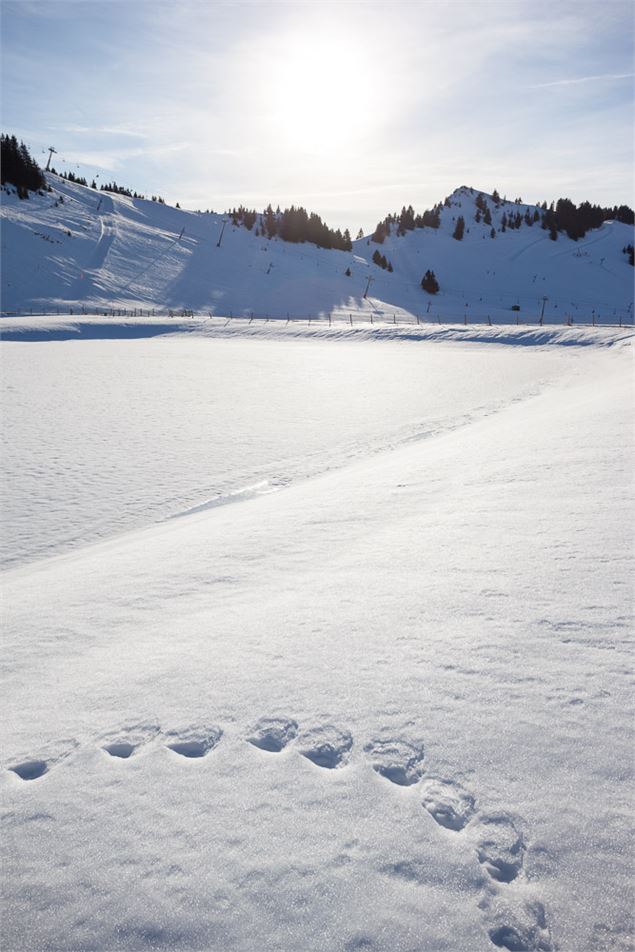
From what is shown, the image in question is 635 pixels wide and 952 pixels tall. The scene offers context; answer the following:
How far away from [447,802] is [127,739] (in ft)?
5.45

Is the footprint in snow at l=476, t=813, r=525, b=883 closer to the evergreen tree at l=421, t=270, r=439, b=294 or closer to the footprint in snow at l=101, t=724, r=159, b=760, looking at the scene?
the footprint in snow at l=101, t=724, r=159, b=760

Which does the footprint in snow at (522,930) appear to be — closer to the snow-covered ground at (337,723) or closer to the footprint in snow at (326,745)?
the snow-covered ground at (337,723)

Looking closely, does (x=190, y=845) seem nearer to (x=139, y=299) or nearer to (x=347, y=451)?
(x=347, y=451)

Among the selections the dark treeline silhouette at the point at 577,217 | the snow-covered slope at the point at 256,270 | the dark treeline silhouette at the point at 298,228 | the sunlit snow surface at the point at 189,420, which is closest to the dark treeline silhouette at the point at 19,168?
the snow-covered slope at the point at 256,270

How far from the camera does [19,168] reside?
236 ft

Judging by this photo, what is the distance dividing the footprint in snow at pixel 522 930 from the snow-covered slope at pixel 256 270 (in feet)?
189

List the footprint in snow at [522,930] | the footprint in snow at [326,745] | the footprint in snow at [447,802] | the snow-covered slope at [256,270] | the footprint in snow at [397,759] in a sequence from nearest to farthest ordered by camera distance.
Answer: the footprint in snow at [522,930] → the footprint in snow at [447,802] → the footprint in snow at [397,759] → the footprint in snow at [326,745] → the snow-covered slope at [256,270]

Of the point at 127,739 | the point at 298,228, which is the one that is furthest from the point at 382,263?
the point at 127,739

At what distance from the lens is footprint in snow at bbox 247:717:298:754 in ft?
9.05

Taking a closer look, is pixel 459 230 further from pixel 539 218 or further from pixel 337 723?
pixel 337 723

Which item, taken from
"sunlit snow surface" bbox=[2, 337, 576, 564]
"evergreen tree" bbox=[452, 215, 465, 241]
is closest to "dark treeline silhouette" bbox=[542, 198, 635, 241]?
"evergreen tree" bbox=[452, 215, 465, 241]

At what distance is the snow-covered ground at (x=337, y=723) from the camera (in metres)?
2.00

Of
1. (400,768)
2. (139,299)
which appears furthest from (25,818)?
(139,299)

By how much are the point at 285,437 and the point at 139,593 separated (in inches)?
325
